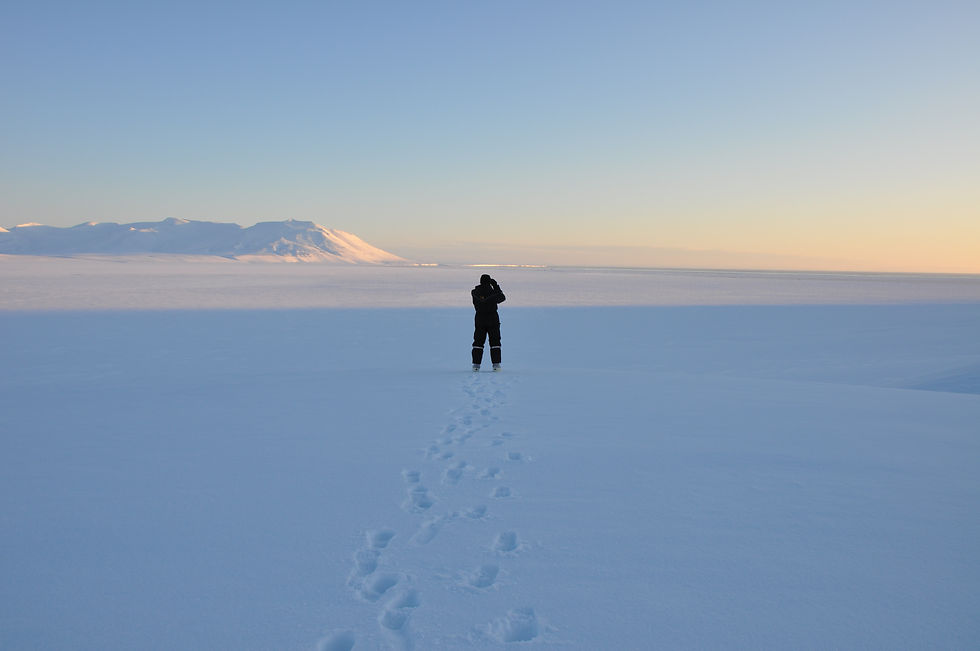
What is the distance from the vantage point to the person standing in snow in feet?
29.7

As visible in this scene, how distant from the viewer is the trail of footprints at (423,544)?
7.55ft

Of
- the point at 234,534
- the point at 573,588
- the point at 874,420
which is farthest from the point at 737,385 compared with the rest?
the point at 234,534

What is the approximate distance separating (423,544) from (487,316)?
6311mm

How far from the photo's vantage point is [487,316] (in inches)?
361

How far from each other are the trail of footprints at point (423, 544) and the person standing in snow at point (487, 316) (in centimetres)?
430

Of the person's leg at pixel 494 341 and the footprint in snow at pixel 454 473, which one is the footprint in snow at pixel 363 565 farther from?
the person's leg at pixel 494 341

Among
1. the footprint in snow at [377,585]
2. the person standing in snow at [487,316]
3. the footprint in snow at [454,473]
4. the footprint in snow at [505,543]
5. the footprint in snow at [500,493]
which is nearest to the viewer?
the footprint in snow at [377,585]

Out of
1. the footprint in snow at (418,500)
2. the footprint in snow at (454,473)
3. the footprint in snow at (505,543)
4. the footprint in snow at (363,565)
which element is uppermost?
the footprint in snow at (505,543)

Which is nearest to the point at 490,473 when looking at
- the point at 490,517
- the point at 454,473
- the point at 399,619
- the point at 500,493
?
the point at 454,473

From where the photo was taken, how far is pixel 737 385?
7.66 metres

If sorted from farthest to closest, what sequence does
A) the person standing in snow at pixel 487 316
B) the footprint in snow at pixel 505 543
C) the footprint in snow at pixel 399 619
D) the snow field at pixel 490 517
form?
1. the person standing in snow at pixel 487 316
2. the footprint in snow at pixel 505 543
3. the snow field at pixel 490 517
4. the footprint in snow at pixel 399 619

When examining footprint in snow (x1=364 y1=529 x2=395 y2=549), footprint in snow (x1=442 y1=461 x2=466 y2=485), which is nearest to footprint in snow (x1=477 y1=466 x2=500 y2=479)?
footprint in snow (x1=442 y1=461 x2=466 y2=485)

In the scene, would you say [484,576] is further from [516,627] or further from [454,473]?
[454,473]

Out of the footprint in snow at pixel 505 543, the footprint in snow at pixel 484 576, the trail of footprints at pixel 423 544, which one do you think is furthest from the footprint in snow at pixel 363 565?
the footprint in snow at pixel 505 543
